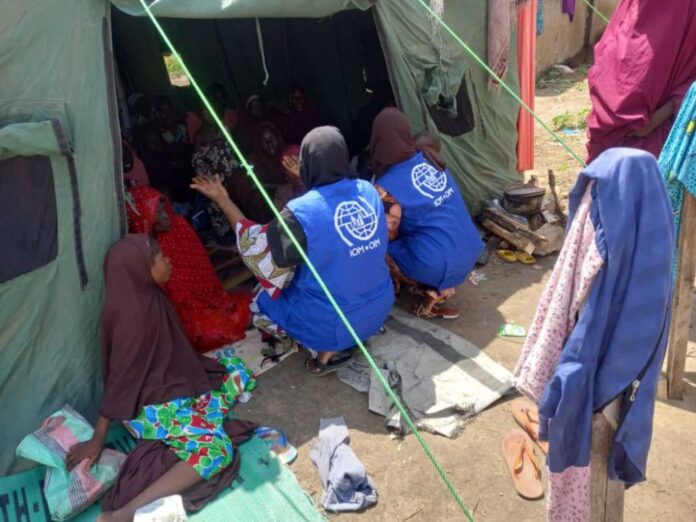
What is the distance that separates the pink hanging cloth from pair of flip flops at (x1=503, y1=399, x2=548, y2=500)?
369 cm

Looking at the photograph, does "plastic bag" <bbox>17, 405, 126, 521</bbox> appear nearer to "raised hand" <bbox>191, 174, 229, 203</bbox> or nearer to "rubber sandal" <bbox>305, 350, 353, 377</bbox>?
"rubber sandal" <bbox>305, 350, 353, 377</bbox>

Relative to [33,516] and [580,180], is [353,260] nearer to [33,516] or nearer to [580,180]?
[580,180]

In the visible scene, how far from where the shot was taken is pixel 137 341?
2791mm

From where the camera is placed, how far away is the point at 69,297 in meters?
3.02

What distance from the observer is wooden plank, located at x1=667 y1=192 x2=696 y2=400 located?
9.68 ft

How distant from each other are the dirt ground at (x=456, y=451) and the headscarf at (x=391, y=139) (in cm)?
125

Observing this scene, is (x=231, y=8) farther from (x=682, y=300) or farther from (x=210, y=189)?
(x=682, y=300)

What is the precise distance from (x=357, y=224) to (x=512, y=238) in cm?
224

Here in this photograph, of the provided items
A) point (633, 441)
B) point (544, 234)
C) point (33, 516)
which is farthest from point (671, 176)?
point (33, 516)

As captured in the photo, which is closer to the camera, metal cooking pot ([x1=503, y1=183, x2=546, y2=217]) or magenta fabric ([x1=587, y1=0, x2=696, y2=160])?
magenta fabric ([x1=587, y1=0, x2=696, y2=160])

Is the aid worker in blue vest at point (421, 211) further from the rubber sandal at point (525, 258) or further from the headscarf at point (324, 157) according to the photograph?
the rubber sandal at point (525, 258)

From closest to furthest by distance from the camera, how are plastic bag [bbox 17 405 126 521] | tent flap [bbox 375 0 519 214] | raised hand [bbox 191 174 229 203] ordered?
1. plastic bag [bbox 17 405 126 521]
2. raised hand [bbox 191 174 229 203]
3. tent flap [bbox 375 0 519 214]

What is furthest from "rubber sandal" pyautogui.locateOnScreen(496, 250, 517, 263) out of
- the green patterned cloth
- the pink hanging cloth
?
the green patterned cloth

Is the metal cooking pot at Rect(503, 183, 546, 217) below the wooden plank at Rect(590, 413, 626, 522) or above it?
below
